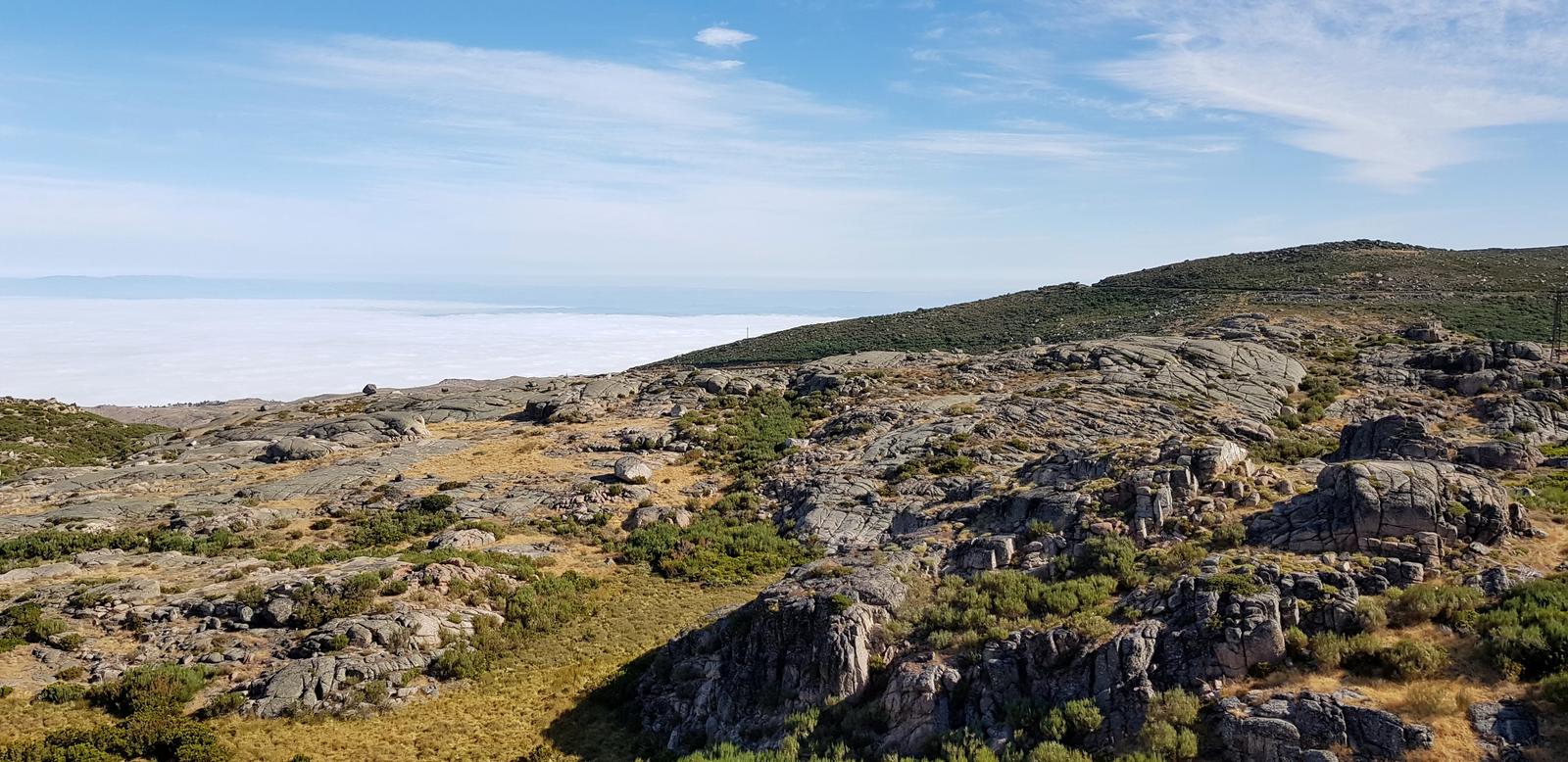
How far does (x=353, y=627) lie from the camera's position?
70.2ft

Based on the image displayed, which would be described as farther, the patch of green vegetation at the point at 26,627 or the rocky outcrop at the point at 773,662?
the patch of green vegetation at the point at 26,627

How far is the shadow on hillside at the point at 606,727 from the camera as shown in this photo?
1747cm

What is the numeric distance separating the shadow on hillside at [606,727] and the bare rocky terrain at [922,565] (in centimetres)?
15

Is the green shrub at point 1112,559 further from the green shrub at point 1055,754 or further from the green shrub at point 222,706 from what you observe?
the green shrub at point 222,706

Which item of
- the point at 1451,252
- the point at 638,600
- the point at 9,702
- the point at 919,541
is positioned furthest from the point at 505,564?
the point at 1451,252

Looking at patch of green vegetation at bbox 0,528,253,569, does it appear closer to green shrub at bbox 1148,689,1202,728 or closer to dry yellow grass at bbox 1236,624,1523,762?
green shrub at bbox 1148,689,1202,728

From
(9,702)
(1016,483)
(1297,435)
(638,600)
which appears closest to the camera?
(9,702)

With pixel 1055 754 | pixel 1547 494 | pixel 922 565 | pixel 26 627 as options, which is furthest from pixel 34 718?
pixel 1547 494

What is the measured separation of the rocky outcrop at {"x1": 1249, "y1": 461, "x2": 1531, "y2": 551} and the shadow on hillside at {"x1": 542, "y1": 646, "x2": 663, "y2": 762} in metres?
16.3

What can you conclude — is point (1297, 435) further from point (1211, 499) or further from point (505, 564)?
point (505, 564)

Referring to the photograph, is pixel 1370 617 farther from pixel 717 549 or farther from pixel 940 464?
pixel 717 549

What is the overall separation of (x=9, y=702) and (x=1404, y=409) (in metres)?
54.7

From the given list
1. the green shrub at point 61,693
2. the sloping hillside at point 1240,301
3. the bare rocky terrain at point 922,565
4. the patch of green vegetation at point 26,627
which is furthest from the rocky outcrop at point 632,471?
the sloping hillside at point 1240,301

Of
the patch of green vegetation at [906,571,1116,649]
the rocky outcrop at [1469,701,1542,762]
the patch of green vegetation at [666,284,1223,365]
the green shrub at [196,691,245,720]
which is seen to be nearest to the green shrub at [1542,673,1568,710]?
the rocky outcrop at [1469,701,1542,762]
